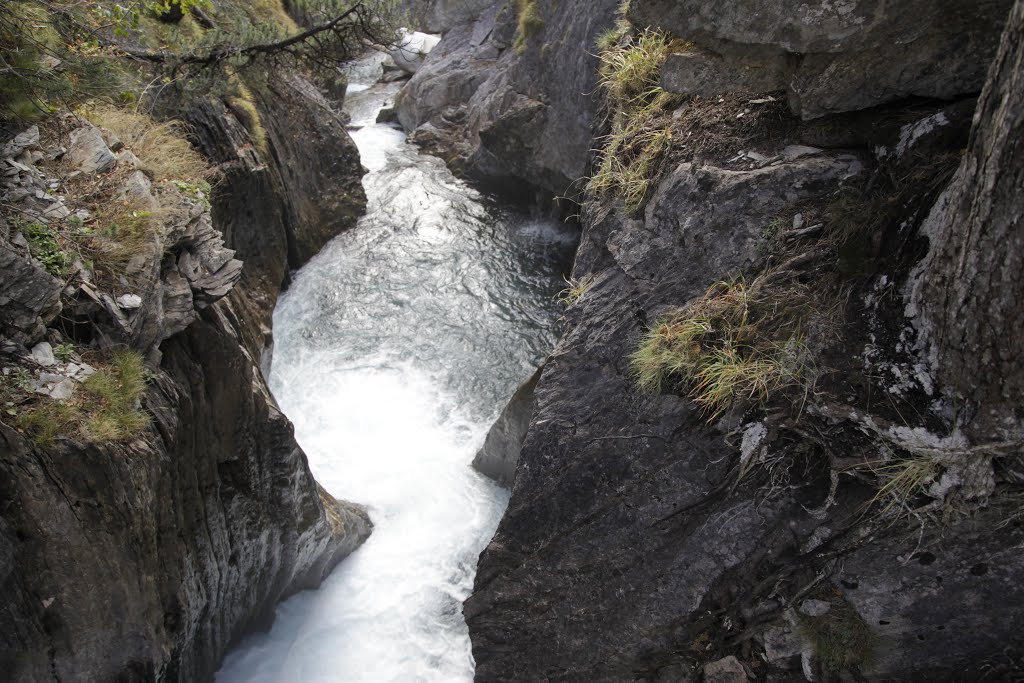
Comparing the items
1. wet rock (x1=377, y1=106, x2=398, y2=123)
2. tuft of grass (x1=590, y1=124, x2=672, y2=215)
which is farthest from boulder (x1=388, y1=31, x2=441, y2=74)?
tuft of grass (x1=590, y1=124, x2=672, y2=215)

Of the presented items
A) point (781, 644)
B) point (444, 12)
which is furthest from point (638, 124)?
point (444, 12)

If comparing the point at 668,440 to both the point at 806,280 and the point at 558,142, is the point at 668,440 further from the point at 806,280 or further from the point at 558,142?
the point at 558,142

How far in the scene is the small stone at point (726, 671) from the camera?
4.88m

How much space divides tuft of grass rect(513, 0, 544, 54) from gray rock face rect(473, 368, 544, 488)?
1022 centimetres

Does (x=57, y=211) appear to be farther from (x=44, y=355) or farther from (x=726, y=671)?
(x=726, y=671)

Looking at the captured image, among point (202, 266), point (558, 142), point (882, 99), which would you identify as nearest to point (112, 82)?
point (202, 266)

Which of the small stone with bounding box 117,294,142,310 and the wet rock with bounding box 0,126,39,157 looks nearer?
the small stone with bounding box 117,294,142,310

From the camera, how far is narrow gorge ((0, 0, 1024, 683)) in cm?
424

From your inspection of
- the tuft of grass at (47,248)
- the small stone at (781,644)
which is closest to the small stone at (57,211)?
the tuft of grass at (47,248)

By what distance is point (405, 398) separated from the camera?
1082 cm

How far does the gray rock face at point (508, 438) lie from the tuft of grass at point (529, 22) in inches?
402

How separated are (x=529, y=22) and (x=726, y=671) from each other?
14662mm

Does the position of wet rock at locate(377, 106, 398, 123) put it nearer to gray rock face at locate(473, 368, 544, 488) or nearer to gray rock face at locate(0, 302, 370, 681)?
gray rock face at locate(473, 368, 544, 488)

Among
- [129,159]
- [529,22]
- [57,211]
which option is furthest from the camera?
[529,22]
